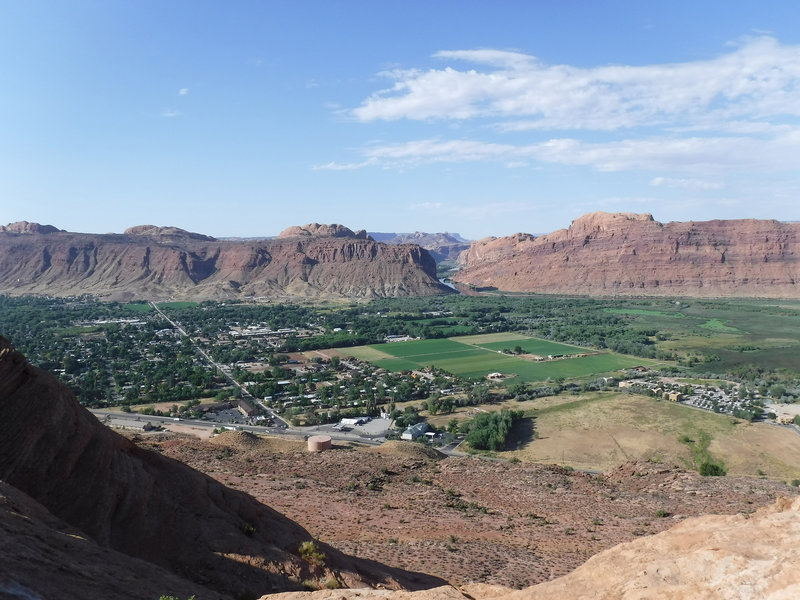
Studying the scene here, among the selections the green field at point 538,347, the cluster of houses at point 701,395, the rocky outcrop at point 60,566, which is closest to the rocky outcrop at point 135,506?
the rocky outcrop at point 60,566

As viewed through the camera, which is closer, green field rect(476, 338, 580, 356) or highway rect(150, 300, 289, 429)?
highway rect(150, 300, 289, 429)

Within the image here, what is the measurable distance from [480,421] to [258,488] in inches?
1348

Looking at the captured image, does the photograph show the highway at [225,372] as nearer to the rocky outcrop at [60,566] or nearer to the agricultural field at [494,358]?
the agricultural field at [494,358]

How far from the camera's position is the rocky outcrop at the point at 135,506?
51.4 ft

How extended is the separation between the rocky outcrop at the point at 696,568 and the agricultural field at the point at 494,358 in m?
72.8

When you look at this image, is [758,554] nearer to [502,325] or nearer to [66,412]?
[66,412]

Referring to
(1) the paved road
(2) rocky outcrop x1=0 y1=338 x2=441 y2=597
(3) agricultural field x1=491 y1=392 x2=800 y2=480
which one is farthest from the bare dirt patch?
(1) the paved road

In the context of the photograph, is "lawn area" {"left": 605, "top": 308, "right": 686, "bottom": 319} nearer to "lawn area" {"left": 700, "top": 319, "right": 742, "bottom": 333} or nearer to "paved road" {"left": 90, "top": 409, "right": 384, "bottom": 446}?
"lawn area" {"left": 700, "top": 319, "right": 742, "bottom": 333}

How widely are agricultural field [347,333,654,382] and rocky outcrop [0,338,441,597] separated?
71.5 meters

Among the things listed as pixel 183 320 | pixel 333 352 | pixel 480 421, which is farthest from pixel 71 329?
pixel 480 421

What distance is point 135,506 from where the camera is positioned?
1675cm

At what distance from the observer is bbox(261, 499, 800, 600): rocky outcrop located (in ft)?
34.4

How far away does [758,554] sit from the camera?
11.4m

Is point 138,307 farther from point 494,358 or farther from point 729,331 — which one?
point 729,331
